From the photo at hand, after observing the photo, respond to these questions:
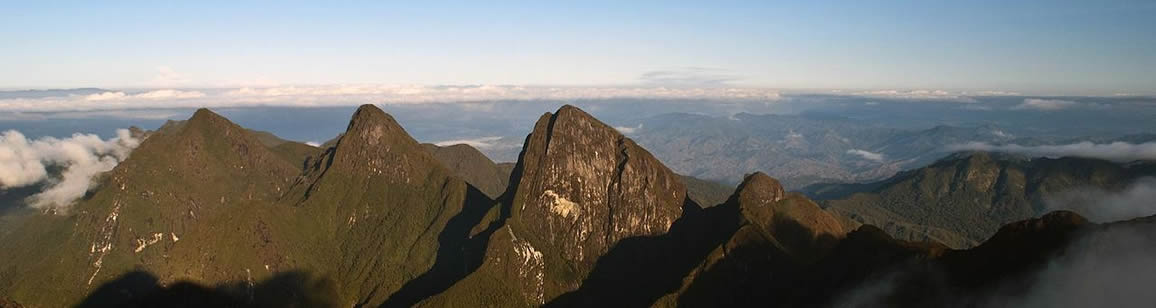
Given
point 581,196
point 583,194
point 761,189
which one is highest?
point 761,189

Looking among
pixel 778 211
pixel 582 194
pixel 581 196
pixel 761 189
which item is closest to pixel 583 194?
pixel 582 194

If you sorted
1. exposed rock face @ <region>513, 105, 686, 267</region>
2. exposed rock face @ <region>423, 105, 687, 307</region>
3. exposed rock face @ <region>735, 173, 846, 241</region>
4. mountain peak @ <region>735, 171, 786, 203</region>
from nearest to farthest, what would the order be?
exposed rock face @ <region>735, 173, 846, 241</region>
exposed rock face @ <region>423, 105, 687, 307</region>
mountain peak @ <region>735, 171, 786, 203</region>
exposed rock face @ <region>513, 105, 686, 267</region>

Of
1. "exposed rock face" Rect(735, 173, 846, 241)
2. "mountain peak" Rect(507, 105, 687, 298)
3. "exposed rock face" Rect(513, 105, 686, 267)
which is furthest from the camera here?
"exposed rock face" Rect(513, 105, 686, 267)

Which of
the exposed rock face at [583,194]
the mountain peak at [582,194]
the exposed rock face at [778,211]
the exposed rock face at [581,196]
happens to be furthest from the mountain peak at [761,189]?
the exposed rock face at [583,194]

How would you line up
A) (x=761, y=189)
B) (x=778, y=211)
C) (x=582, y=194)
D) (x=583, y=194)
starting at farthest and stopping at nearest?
1. (x=583, y=194)
2. (x=582, y=194)
3. (x=761, y=189)
4. (x=778, y=211)

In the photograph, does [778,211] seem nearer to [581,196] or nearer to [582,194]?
[582,194]

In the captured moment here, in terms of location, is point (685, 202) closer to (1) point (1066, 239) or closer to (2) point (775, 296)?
(2) point (775, 296)

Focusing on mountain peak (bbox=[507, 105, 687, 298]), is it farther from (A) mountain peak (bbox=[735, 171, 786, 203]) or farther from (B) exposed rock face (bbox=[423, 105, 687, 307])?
(A) mountain peak (bbox=[735, 171, 786, 203])

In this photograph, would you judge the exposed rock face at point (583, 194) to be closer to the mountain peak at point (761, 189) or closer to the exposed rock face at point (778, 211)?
the mountain peak at point (761, 189)

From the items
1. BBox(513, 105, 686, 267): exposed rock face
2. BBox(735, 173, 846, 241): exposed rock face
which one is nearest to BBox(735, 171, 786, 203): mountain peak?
BBox(735, 173, 846, 241): exposed rock face
